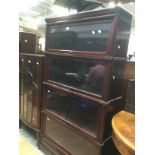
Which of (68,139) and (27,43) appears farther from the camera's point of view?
(27,43)

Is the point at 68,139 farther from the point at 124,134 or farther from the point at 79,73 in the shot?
the point at 124,134

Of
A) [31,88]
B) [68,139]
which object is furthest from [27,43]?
[68,139]

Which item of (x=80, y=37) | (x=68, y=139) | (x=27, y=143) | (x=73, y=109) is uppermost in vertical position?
(x=80, y=37)

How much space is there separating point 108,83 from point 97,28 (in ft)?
1.68

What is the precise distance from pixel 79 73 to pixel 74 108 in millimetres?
412

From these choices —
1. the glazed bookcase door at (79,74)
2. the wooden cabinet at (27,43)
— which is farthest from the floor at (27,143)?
the wooden cabinet at (27,43)

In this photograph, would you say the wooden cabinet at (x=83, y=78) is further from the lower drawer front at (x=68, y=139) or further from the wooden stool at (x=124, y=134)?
the wooden stool at (x=124, y=134)

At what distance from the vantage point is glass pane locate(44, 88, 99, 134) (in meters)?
1.68

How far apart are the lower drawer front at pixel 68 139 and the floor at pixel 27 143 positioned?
1.08 feet

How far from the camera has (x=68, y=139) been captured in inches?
77.6

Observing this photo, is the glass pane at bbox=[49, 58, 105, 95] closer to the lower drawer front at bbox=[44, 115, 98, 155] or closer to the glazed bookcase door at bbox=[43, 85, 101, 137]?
the glazed bookcase door at bbox=[43, 85, 101, 137]

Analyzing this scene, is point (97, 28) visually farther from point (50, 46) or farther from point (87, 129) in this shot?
point (87, 129)
